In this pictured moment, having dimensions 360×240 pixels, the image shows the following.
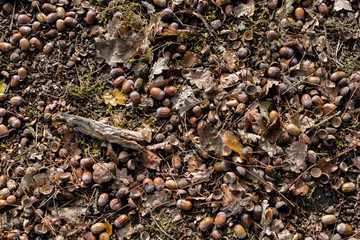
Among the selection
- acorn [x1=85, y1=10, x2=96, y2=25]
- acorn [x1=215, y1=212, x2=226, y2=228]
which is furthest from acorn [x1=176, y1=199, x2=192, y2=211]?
acorn [x1=85, y1=10, x2=96, y2=25]

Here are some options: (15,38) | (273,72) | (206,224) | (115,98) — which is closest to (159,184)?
(206,224)

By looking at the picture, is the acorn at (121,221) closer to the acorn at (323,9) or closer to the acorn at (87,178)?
the acorn at (87,178)

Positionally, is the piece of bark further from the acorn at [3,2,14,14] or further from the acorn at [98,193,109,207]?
the acorn at [3,2,14,14]

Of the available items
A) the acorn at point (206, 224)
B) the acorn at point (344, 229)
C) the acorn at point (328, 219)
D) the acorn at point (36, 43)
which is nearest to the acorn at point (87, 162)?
the acorn at point (206, 224)

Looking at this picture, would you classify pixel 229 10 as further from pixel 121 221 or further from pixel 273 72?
pixel 121 221

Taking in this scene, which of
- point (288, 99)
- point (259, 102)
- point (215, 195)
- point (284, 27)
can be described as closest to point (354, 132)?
point (288, 99)

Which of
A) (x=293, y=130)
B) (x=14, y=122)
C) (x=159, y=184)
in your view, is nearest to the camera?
(x=293, y=130)
